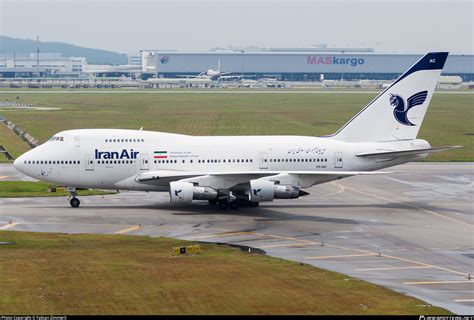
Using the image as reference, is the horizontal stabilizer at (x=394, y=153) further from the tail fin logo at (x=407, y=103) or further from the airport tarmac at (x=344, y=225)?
the airport tarmac at (x=344, y=225)

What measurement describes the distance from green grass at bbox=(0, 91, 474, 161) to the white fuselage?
2969 cm

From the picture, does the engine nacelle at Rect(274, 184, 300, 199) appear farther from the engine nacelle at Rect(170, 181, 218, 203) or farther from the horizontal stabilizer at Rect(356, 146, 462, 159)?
the horizontal stabilizer at Rect(356, 146, 462, 159)

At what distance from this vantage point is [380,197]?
61.6 metres

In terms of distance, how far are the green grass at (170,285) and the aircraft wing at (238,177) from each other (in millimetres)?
11558

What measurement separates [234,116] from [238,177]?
86891mm

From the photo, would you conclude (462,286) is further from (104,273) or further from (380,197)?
(380,197)

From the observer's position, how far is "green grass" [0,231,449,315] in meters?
30.9

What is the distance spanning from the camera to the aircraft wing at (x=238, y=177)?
54281mm

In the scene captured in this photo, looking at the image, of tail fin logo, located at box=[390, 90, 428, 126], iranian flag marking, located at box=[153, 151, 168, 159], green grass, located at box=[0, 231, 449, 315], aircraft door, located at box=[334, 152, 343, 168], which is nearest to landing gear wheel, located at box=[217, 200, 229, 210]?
iranian flag marking, located at box=[153, 151, 168, 159]

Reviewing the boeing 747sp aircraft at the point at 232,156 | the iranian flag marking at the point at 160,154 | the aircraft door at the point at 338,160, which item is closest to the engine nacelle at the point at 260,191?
the boeing 747sp aircraft at the point at 232,156

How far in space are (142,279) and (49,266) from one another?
15.8 ft

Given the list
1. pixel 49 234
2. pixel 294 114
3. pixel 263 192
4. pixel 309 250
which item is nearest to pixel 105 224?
pixel 49 234

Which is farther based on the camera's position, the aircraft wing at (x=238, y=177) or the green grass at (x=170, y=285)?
the aircraft wing at (x=238, y=177)

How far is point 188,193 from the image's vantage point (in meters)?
53.7
